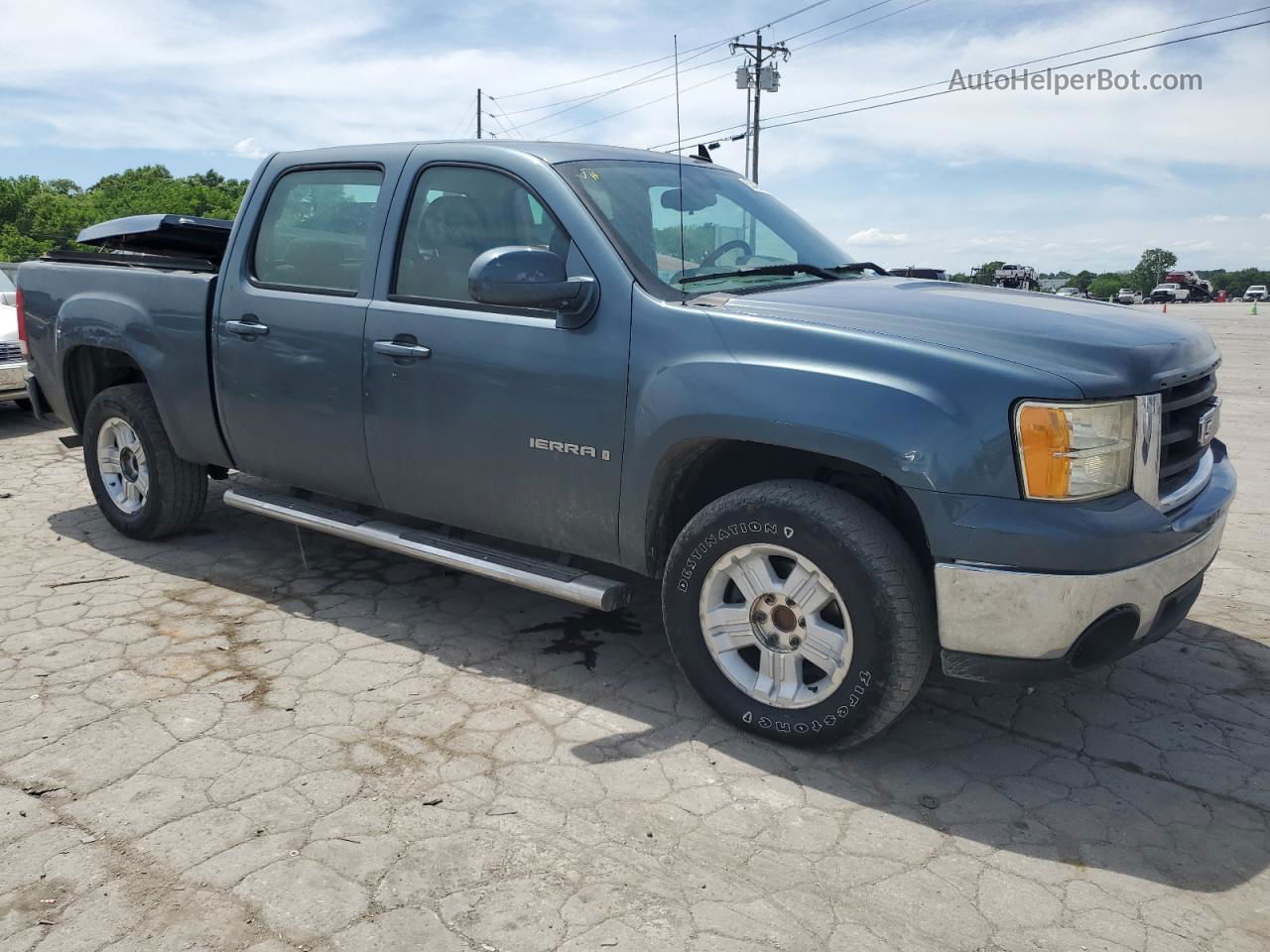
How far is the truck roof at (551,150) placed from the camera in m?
3.86

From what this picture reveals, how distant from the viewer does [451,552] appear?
156 inches

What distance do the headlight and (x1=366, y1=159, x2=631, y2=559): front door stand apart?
1283 mm

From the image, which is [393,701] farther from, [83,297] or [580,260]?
[83,297]

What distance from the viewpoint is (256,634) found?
4.21 metres

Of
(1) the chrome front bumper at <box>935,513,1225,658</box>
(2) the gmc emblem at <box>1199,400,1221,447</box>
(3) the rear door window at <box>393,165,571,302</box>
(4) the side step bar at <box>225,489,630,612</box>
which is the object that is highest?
(3) the rear door window at <box>393,165,571,302</box>

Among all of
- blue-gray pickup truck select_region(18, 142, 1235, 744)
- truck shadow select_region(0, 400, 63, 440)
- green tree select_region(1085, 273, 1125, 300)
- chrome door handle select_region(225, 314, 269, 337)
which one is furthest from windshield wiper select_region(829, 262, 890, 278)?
green tree select_region(1085, 273, 1125, 300)

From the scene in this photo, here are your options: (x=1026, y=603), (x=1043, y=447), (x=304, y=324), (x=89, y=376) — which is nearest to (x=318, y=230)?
(x=304, y=324)

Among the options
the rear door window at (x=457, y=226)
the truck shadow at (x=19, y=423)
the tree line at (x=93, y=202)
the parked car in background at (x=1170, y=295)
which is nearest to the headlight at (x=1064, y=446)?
the rear door window at (x=457, y=226)

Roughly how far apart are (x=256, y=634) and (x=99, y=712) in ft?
2.58

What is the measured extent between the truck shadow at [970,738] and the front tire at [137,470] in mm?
656

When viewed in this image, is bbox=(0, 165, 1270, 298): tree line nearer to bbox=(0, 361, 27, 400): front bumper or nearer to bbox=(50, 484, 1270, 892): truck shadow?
bbox=(0, 361, 27, 400): front bumper

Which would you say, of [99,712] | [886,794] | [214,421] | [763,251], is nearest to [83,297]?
[214,421]

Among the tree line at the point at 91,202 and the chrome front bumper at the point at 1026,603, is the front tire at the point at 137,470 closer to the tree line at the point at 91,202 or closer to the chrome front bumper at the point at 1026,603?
the chrome front bumper at the point at 1026,603

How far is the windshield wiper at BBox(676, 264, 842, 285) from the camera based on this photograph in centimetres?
364
